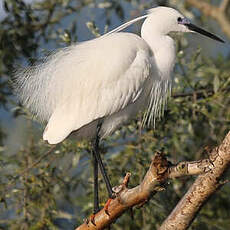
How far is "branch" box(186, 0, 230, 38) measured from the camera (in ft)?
12.4

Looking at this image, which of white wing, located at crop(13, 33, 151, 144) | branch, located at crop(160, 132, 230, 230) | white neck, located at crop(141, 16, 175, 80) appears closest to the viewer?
branch, located at crop(160, 132, 230, 230)

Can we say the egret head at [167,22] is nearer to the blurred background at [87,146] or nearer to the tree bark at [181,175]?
the blurred background at [87,146]

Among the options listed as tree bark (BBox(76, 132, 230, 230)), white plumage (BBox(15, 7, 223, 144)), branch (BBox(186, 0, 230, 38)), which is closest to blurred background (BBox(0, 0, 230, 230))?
white plumage (BBox(15, 7, 223, 144))

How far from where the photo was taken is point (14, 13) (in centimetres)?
300

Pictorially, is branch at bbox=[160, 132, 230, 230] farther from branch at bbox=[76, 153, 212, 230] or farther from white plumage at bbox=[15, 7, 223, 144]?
white plumage at bbox=[15, 7, 223, 144]

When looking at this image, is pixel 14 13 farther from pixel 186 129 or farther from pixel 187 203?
pixel 187 203

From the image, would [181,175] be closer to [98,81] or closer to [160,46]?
[98,81]

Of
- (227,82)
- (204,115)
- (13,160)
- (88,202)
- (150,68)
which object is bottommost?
(88,202)

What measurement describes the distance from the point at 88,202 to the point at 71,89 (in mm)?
799

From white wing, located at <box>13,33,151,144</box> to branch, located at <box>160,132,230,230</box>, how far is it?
0.57 meters

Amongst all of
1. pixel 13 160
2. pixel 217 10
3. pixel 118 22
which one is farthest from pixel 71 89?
pixel 217 10

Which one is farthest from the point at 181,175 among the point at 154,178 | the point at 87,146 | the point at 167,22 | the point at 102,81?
the point at 87,146

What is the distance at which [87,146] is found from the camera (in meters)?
2.74

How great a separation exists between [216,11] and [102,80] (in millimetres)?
1764
